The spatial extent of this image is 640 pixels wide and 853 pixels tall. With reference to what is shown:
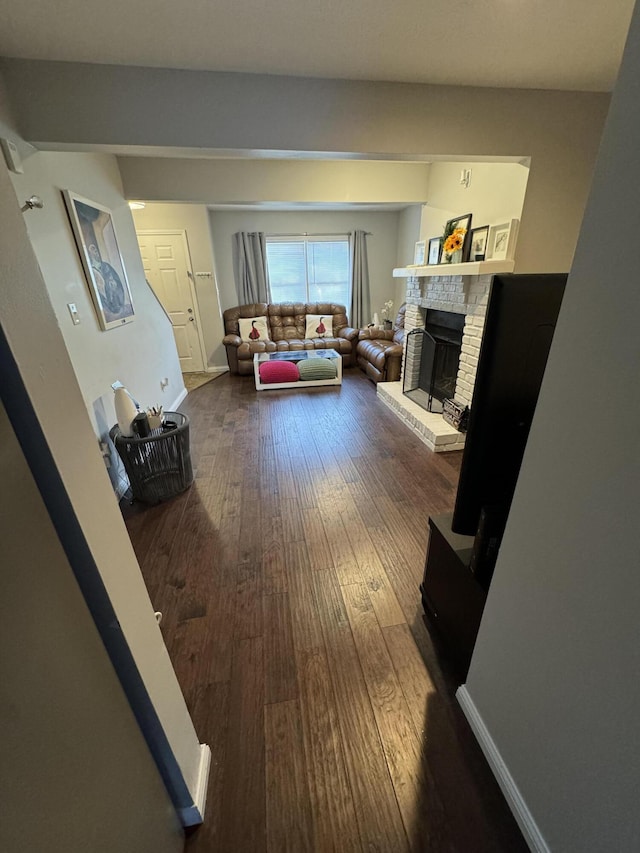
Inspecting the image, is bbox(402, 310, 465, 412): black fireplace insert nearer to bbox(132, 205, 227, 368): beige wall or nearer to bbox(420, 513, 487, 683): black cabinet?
bbox(420, 513, 487, 683): black cabinet

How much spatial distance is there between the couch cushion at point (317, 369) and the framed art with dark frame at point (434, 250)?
68.0 inches

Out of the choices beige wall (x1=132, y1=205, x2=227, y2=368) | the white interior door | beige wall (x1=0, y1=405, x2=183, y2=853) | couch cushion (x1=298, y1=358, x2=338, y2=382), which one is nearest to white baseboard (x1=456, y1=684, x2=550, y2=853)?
beige wall (x1=0, y1=405, x2=183, y2=853)

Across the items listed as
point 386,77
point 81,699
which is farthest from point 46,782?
point 386,77

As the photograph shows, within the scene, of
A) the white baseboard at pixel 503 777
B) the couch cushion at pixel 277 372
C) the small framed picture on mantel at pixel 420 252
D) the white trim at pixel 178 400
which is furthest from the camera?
the couch cushion at pixel 277 372

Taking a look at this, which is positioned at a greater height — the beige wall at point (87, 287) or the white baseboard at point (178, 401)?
the beige wall at point (87, 287)

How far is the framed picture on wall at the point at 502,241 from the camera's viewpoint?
8.30 ft

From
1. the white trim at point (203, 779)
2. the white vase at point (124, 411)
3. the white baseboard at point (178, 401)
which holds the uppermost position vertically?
the white vase at point (124, 411)

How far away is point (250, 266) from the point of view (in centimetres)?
561

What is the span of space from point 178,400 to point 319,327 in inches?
103

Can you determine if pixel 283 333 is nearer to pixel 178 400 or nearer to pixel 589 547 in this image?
pixel 178 400

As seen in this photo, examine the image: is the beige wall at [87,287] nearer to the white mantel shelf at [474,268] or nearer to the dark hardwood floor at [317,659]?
the dark hardwood floor at [317,659]

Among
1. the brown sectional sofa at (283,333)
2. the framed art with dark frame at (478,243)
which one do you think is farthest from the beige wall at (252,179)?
the brown sectional sofa at (283,333)

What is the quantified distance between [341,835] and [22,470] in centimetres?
128

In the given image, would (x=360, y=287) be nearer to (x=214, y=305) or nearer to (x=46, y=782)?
(x=214, y=305)
